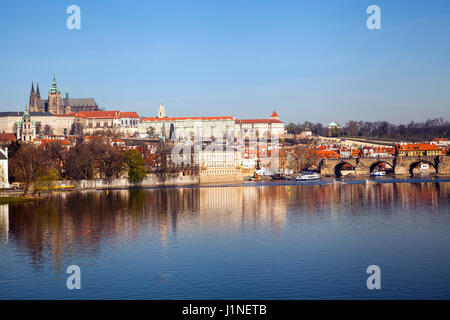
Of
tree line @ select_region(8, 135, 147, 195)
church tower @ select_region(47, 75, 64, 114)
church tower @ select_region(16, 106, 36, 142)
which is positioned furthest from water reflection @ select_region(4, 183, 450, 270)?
church tower @ select_region(47, 75, 64, 114)

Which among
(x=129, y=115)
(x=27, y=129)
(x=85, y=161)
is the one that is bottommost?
(x=85, y=161)

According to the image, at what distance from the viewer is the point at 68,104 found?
120 m

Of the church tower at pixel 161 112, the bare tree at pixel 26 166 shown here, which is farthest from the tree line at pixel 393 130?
the bare tree at pixel 26 166

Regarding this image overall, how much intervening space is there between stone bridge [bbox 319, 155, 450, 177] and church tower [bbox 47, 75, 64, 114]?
67277mm

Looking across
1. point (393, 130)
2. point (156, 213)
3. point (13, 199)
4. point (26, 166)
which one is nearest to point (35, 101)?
point (393, 130)

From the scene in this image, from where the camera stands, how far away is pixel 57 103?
115m

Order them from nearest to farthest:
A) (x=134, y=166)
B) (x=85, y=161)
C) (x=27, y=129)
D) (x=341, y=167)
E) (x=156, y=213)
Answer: (x=156, y=213) → (x=85, y=161) → (x=134, y=166) → (x=341, y=167) → (x=27, y=129)

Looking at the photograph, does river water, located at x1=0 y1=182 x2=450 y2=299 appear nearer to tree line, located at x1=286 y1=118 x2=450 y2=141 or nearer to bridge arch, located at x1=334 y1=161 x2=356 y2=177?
bridge arch, located at x1=334 y1=161 x2=356 y2=177

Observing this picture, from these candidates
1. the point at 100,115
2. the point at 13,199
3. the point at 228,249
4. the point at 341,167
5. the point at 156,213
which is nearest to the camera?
the point at 228,249

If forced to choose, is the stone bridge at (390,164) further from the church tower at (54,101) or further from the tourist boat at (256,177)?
the church tower at (54,101)

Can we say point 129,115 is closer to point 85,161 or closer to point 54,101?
point 54,101

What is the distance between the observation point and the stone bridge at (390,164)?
190ft

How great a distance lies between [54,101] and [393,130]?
60.2 meters

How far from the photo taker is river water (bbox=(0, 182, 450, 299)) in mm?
13203
